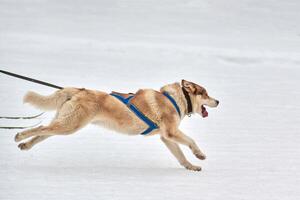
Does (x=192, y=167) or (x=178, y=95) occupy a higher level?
(x=178, y=95)

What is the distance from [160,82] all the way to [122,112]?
4.99 m

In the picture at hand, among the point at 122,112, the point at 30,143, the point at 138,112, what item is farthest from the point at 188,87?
the point at 30,143

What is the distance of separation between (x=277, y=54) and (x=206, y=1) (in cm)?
866

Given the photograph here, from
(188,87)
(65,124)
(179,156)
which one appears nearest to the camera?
(65,124)

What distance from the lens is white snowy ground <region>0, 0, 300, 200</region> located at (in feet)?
17.3

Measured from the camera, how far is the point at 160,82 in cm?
1073

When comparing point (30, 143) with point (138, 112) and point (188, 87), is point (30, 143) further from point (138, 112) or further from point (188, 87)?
point (188, 87)

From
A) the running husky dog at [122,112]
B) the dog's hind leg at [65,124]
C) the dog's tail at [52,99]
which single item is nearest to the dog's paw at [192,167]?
the running husky dog at [122,112]

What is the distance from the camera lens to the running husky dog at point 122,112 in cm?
557

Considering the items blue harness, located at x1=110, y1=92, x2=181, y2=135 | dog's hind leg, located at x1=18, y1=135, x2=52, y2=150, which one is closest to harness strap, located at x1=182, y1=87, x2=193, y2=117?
blue harness, located at x1=110, y1=92, x2=181, y2=135

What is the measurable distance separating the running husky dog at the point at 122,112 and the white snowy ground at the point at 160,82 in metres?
0.31

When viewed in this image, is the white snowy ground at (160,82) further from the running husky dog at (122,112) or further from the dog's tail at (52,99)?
the dog's tail at (52,99)

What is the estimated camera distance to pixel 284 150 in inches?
272

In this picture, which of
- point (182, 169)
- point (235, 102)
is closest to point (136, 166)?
point (182, 169)
